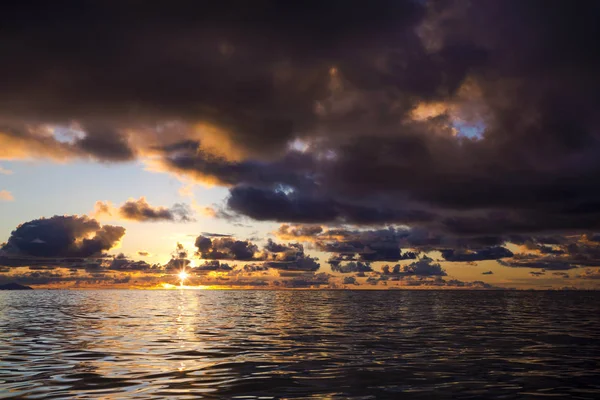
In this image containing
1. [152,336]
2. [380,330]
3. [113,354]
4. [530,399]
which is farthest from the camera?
[380,330]

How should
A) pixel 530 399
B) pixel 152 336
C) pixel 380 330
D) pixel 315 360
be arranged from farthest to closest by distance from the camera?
pixel 380 330, pixel 152 336, pixel 315 360, pixel 530 399

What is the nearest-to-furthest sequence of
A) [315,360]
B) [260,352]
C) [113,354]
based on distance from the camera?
1. [315,360]
2. [113,354]
3. [260,352]

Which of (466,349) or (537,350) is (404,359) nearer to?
(466,349)

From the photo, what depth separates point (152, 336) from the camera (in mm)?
42312

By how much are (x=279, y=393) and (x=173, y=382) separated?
520cm

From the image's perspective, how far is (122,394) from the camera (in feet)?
64.6

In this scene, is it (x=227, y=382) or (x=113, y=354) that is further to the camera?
(x=113, y=354)

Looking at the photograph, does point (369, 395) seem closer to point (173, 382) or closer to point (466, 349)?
point (173, 382)

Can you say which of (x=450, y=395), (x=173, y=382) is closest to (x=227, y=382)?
(x=173, y=382)

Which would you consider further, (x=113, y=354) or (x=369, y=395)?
(x=113, y=354)

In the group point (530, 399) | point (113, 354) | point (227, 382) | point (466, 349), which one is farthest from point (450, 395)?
point (113, 354)

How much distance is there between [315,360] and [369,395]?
9.66 m

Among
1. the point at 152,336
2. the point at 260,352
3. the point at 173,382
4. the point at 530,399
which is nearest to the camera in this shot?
the point at 530,399

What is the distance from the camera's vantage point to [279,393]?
20.0 m
